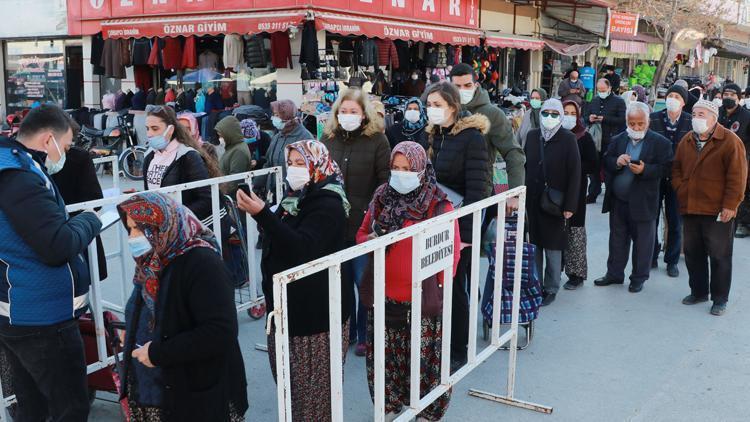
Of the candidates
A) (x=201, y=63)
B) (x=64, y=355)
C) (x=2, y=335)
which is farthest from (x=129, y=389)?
(x=201, y=63)

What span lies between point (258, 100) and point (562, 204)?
27.2 feet

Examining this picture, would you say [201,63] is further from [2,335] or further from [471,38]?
[2,335]

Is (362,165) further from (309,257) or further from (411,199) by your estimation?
(309,257)

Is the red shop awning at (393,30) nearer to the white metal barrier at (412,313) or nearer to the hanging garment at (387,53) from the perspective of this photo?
the hanging garment at (387,53)

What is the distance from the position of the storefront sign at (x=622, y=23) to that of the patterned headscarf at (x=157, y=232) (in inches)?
760

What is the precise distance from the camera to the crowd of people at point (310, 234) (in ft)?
8.98

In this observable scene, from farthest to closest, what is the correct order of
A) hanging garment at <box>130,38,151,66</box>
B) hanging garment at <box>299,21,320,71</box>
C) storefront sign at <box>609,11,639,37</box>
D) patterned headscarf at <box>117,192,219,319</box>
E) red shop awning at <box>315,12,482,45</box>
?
storefront sign at <box>609,11,639,37</box> → hanging garment at <box>130,38,151,66</box> → red shop awning at <box>315,12,482,45</box> → hanging garment at <box>299,21,320,71</box> → patterned headscarf at <box>117,192,219,319</box>

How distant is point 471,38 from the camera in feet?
52.0

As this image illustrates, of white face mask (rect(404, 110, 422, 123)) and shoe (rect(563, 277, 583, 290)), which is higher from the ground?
white face mask (rect(404, 110, 422, 123))

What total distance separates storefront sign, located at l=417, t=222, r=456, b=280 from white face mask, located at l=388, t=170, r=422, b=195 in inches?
16.8

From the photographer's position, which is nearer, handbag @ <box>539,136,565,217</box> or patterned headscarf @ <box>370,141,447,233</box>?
patterned headscarf @ <box>370,141,447,233</box>

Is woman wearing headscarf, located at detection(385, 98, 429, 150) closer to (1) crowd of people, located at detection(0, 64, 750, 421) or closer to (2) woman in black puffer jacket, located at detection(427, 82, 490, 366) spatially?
(1) crowd of people, located at detection(0, 64, 750, 421)

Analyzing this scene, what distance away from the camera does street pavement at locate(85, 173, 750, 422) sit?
4.20 meters

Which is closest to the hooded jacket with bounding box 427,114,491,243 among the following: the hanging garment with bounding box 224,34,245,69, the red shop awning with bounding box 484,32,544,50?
the hanging garment with bounding box 224,34,245,69
